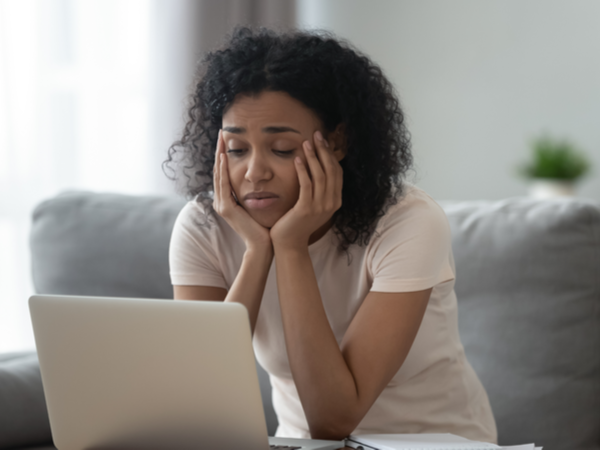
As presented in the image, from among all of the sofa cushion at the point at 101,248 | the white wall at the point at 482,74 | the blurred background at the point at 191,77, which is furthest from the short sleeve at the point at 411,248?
the white wall at the point at 482,74

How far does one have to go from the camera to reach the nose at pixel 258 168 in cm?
101

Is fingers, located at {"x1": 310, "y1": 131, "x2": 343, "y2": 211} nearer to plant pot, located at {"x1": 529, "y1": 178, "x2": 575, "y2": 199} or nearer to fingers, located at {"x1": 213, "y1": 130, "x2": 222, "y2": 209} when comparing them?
fingers, located at {"x1": 213, "y1": 130, "x2": 222, "y2": 209}

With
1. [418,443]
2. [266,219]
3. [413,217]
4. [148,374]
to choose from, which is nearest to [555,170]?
[413,217]

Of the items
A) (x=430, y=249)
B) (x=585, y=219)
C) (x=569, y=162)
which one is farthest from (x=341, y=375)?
(x=569, y=162)

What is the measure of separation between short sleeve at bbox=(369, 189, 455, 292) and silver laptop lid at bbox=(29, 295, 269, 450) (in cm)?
39

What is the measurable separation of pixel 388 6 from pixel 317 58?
2.63 m

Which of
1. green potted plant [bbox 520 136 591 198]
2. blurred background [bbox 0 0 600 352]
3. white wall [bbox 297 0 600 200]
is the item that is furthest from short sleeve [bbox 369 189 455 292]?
white wall [bbox 297 0 600 200]

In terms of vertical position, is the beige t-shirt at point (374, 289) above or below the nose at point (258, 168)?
below

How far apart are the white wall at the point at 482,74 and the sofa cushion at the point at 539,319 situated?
6.15 ft

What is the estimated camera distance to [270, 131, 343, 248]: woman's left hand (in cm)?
102

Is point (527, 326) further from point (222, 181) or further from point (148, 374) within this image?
point (148, 374)

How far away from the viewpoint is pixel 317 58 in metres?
1.05

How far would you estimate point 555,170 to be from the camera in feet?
9.09

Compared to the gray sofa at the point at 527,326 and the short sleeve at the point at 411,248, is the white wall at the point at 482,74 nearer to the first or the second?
the gray sofa at the point at 527,326
